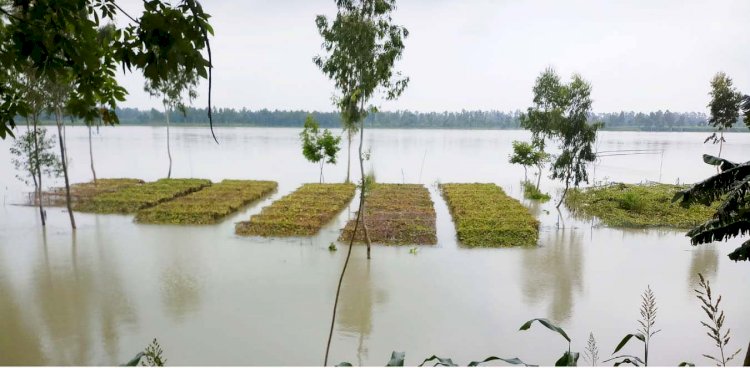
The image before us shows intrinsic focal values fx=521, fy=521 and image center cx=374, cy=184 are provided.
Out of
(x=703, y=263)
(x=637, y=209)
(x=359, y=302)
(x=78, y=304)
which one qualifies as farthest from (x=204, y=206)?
(x=637, y=209)

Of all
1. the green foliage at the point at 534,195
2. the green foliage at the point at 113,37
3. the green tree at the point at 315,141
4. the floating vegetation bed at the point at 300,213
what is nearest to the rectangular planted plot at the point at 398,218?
the floating vegetation bed at the point at 300,213

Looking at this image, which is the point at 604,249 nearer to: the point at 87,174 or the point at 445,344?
the point at 445,344

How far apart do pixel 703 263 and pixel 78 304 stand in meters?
8.77

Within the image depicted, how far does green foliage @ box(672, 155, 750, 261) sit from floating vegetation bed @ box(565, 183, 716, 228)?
307 inches

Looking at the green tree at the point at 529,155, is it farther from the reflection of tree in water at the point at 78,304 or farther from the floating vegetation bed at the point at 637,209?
the reflection of tree in water at the point at 78,304

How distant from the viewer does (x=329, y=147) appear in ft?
56.6

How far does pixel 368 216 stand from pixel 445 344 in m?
6.23

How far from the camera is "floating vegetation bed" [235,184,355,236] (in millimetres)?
9773

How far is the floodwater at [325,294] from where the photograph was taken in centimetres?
491

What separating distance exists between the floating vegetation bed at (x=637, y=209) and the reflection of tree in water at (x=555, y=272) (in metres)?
2.26

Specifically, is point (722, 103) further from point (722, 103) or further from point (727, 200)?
point (727, 200)

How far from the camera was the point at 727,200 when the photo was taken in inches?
112

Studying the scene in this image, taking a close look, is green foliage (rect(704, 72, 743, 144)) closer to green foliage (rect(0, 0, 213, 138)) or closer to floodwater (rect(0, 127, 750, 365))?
floodwater (rect(0, 127, 750, 365))

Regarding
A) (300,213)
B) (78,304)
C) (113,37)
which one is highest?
(113,37)
